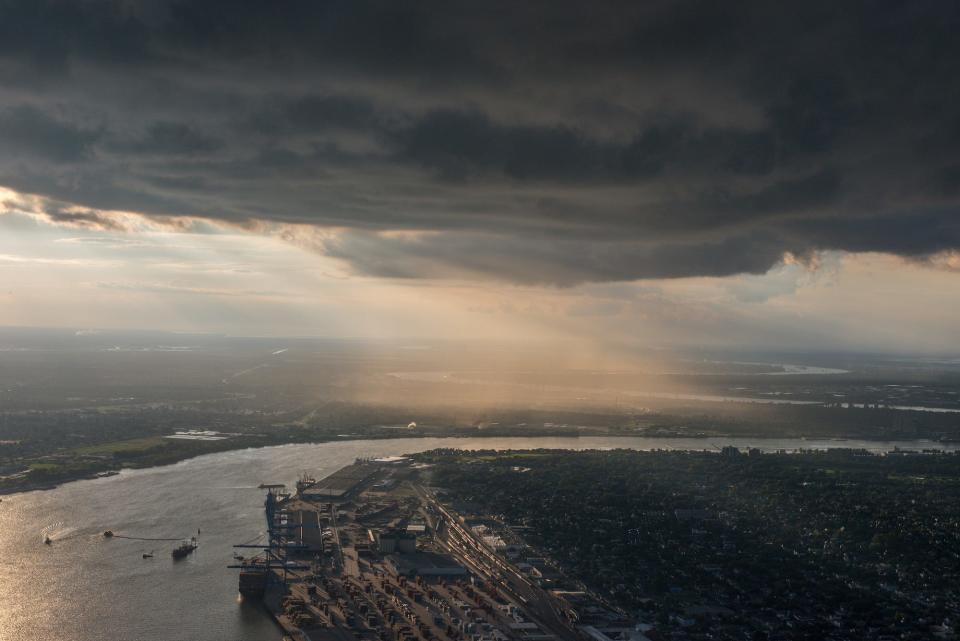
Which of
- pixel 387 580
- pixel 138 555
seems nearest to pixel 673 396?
pixel 387 580

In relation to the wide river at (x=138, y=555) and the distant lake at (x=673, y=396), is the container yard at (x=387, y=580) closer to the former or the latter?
the wide river at (x=138, y=555)

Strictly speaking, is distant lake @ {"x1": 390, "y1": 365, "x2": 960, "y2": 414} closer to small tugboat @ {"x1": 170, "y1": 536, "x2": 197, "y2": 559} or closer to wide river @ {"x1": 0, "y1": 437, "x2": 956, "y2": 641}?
wide river @ {"x1": 0, "y1": 437, "x2": 956, "y2": 641}

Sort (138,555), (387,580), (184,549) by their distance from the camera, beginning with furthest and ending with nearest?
(184,549), (138,555), (387,580)

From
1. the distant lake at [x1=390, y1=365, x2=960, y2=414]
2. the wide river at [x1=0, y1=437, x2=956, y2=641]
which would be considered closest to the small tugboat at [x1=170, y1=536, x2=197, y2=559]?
the wide river at [x1=0, y1=437, x2=956, y2=641]

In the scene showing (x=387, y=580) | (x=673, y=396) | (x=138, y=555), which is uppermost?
(x=673, y=396)

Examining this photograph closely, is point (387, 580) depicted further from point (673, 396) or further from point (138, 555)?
point (673, 396)

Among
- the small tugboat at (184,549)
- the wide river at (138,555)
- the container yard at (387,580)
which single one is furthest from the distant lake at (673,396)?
the small tugboat at (184,549)
